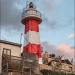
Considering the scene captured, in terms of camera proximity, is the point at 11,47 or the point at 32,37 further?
the point at 32,37

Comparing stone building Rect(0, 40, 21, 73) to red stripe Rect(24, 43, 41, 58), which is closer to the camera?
stone building Rect(0, 40, 21, 73)

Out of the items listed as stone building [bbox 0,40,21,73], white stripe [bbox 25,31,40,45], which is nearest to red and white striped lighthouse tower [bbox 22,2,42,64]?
white stripe [bbox 25,31,40,45]

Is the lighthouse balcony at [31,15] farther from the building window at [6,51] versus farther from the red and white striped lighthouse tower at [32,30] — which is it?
the building window at [6,51]

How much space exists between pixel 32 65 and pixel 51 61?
10090 mm

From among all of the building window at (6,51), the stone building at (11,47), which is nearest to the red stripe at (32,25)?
the stone building at (11,47)

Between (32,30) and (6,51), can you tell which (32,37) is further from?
(6,51)

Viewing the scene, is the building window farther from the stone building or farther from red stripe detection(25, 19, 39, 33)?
red stripe detection(25, 19, 39, 33)

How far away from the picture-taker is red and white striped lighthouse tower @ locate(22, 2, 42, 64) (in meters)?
50.6

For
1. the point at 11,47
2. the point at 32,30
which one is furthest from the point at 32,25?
the point at 11,47

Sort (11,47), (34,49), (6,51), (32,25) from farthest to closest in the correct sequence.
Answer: (32,25)
(34,49)
(11,47)
(6,51)

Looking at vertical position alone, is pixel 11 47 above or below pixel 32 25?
below

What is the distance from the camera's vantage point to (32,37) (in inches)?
2007

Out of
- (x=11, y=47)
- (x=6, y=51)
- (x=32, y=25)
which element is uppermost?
(x=32, y=25)

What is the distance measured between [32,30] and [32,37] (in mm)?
1320
